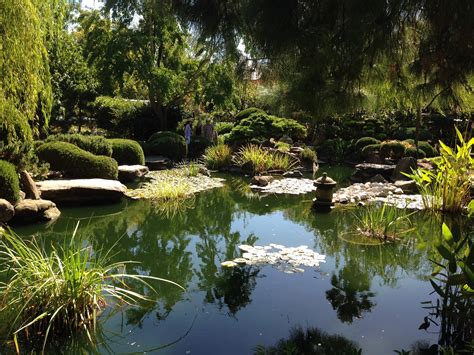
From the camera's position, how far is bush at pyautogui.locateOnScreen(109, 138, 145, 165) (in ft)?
37.5

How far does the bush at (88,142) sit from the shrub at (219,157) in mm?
3532

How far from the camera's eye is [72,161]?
29.6ft

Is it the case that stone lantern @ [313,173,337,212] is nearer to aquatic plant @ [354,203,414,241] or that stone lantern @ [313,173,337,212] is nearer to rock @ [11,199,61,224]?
aquatic plant @ [354,203,414,241]

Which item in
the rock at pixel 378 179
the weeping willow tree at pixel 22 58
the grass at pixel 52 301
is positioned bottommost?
the grass at pixel 52 301

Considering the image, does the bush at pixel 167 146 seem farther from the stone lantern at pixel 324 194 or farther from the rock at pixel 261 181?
the stone lantern at pixel 324 194

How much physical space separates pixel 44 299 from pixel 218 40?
2.22 m

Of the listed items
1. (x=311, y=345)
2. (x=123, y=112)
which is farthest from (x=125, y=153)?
(x=311, y=345)

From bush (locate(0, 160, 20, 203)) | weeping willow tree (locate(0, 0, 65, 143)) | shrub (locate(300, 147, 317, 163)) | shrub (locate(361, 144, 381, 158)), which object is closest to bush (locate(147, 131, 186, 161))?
shrub (locate(300, 147, 317, 163))

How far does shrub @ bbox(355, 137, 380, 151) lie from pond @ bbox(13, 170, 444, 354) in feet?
24.8

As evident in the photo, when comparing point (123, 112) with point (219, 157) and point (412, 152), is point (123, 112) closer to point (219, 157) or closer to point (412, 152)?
point (219, 157)

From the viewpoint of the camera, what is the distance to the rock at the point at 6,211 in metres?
6.10

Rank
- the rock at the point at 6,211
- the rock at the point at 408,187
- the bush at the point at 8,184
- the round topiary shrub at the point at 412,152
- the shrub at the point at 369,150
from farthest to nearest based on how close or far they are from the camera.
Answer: the shrub at the point at 369,150
the round topiary shrub at the point at 412,152
the rock at the point at 408,187
the bush at the point at 8,184
the rock at the point at 6,211

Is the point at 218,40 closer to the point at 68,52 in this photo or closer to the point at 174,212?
the point at 174,212

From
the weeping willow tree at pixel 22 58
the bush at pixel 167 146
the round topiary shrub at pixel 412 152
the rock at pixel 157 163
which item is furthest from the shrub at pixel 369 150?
the weeping willow tree at pixel 22 58
